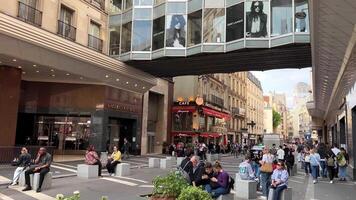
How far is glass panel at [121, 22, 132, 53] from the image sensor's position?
30078 millimetres

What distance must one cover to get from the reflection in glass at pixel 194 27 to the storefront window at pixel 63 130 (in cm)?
1037

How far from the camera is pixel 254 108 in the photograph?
3492 inches

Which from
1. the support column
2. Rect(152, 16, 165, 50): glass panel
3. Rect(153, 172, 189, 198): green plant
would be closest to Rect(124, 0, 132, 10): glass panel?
Rect(152, 16, 165, 50): glass panel

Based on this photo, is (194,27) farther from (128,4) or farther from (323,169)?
(323,169)

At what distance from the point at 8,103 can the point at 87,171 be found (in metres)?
9.49

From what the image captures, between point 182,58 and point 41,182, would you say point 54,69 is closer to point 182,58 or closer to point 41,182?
point 182,58

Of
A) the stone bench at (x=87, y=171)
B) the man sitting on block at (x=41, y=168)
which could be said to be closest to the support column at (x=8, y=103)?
the stone bench at (x=87, y=171)

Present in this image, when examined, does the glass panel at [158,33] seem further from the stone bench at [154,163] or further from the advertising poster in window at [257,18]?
the stone bench at [154,163]

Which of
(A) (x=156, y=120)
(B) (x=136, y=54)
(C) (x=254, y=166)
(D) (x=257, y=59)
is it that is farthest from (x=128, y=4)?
(C) (x=254, y=166)

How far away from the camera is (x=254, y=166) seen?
55.6 feet

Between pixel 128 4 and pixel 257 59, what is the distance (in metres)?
10.8

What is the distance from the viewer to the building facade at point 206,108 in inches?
1785

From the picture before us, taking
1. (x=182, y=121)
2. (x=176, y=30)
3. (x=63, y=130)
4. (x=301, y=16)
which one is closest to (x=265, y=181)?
(x=301, y=16)

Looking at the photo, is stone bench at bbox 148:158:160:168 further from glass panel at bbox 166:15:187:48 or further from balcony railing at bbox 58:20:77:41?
balcony railing at bbox 58:20:77:41
